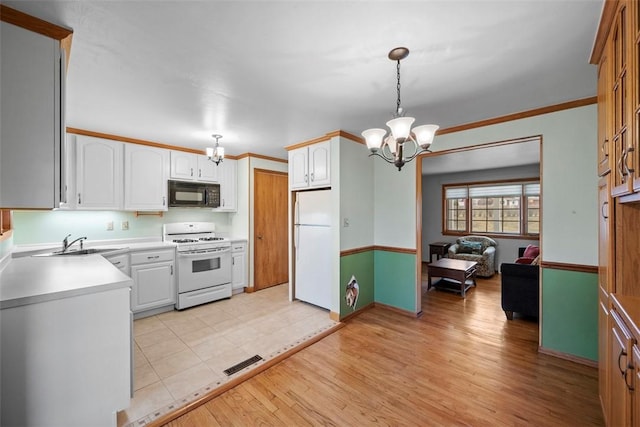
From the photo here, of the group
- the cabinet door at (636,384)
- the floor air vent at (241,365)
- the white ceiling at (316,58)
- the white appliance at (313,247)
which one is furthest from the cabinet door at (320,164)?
the cabinet door at (636,384)

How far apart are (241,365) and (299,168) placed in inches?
98.7

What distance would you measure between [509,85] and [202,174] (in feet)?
13.4

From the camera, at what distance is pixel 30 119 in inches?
54.1

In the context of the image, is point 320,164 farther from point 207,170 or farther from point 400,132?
point 207,170

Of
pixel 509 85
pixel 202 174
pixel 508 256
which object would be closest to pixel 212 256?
pixel 202 174

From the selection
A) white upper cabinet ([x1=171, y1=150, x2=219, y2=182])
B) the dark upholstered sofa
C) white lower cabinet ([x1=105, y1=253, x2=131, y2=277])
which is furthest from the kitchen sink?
the dark upholstered sofa

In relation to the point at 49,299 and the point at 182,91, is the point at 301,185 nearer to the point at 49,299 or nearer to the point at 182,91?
the point at 182,91

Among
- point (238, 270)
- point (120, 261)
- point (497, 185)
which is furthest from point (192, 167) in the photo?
point (497, 185)

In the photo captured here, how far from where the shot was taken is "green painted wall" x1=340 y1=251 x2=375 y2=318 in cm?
340

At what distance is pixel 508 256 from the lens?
6.06m

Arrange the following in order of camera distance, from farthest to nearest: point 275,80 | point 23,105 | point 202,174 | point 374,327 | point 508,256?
point 508,256 → point 202,174 → point 374,327 → point 275,80 → point 23,105

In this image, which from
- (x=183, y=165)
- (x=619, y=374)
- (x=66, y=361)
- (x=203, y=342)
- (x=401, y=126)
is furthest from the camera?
(x=183, y=165)

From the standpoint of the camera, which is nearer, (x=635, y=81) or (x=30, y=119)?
(x=635, y=81)

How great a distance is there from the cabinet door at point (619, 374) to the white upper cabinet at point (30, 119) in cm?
290
